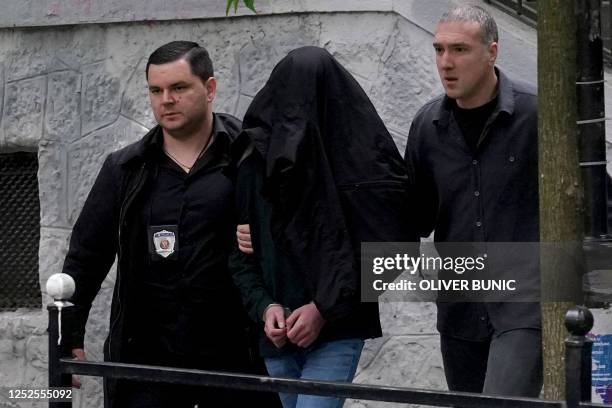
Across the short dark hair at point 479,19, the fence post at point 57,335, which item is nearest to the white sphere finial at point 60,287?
the fence post at point 57,335

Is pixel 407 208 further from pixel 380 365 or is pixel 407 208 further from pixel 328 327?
pixel 380 365

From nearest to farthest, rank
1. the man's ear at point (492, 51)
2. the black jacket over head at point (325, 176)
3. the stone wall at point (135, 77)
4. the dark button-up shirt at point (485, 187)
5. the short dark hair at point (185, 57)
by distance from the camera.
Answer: the black jacket over head at point (325, 176) < the dark button-up shirt at point (485, 187) < the man's ear at point (492, 51) < the short dark hair at point (185, 57) < the stone wall at point (135, 77)

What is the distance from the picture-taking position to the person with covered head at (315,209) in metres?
4.28

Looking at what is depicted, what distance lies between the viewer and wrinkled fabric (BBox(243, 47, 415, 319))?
4.27 m

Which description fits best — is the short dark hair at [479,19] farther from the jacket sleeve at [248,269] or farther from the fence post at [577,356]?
the fence post at [577,356]

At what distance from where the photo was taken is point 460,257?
4523 mm

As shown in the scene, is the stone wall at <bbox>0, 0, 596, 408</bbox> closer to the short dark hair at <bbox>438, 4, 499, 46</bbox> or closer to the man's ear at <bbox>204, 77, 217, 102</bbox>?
the man's ear at <bbox>204, 77, 217, 102</bbox>

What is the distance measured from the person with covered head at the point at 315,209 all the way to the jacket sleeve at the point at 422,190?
0.13 metres

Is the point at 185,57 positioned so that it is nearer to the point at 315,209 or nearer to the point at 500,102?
the point at 315,209

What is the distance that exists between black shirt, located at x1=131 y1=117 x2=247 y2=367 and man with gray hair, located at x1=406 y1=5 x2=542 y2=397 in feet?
2.33

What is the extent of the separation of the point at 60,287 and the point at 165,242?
2.22 ft

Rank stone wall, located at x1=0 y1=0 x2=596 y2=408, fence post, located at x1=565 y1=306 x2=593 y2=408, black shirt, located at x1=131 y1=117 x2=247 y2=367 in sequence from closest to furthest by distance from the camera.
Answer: fence post, located at x1=565 y1=306 x2=593 y2=408
black shirt, located at x1=131 y1=117 x2=247 y2=367
stone wall, located at x1=0 y1=0 x2=596 y2=408

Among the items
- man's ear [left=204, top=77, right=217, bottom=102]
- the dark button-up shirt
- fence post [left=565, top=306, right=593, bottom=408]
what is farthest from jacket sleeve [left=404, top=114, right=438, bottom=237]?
fence post [left=565, top=306, right=593, bottom=408]

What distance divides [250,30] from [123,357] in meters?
2.18
